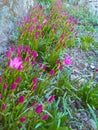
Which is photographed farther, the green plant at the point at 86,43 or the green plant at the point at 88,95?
the green plant at the point at 86,43

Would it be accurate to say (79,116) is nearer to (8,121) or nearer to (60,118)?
(60,118)

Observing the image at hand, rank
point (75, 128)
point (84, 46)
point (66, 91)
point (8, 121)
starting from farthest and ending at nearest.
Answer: point (84, 46) < point (66, 91) < point (75, 128) < point (8, 121)

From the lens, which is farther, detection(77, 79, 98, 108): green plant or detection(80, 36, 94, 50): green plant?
detection(80, 36, 94, 50): green plant

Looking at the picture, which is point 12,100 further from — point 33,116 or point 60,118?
point 60,118

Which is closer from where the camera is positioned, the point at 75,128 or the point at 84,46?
the point at 75,128

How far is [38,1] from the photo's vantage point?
18.9 ft

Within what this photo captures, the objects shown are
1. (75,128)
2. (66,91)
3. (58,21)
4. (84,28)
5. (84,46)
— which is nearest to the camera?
(75,128)

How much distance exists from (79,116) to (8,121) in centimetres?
84

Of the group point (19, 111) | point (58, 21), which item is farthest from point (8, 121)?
point (58, 21)

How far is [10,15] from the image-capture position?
3.61m

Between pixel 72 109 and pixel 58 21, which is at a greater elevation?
pixel 58 21

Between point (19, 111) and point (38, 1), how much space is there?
4.44 metres

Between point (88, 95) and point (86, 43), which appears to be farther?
point (86, 43)

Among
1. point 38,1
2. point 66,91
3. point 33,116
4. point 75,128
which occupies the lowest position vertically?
point 75,128
